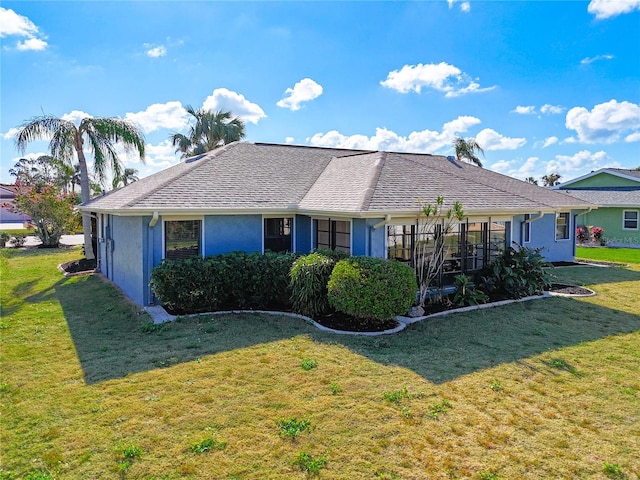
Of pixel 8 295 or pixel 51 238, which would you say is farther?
pixel 51 238

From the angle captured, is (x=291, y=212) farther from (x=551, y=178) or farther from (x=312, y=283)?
(x=551, y=178)

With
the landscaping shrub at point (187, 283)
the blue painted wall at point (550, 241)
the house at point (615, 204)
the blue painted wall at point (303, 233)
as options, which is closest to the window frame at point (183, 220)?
the landscaping shrub at point (187, 283)

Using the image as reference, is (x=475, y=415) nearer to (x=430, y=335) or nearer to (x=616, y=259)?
(x=430, y=335)

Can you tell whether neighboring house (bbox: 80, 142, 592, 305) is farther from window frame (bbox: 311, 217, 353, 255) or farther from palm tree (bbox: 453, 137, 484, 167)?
palm tree (bbox: 453, 137, 484, 167)

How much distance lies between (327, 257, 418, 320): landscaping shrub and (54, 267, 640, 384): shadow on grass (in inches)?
23.3

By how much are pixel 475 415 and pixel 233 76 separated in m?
16.9

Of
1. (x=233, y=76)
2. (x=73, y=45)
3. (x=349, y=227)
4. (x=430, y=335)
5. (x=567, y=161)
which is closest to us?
(x=430, y=335)

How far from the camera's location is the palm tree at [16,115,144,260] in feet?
61.1

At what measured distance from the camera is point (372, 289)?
8.43 m

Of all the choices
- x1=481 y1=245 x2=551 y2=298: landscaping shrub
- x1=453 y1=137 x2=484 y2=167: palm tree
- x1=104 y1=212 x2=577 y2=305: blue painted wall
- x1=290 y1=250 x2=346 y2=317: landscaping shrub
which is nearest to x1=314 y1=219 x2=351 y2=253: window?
x1=104 y1=212 x2=577 y2=305: blue painted wall

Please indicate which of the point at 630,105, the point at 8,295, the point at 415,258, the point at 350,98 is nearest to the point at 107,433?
the point at 415,258

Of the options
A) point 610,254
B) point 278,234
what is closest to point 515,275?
point 278,234

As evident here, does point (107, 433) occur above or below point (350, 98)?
below

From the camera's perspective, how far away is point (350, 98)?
19.7m
